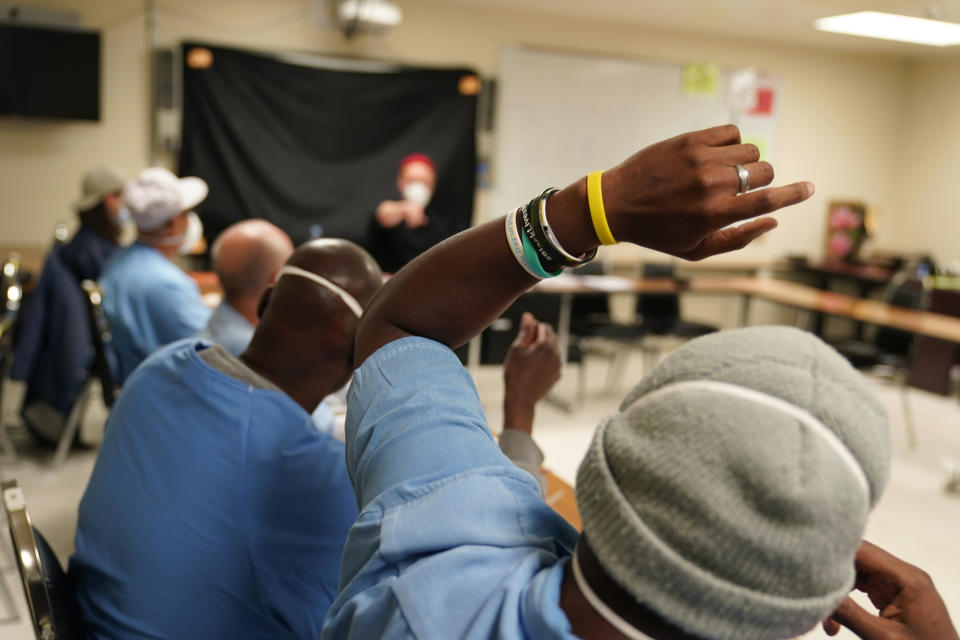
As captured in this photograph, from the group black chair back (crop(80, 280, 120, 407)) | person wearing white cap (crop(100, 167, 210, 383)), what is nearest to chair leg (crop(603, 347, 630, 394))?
person wearing white cap (crop(100, 167, 210, 383))

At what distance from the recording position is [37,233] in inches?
209

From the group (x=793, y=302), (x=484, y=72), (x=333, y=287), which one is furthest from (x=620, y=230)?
(x=484, y=72)

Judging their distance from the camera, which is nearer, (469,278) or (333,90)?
(469,278)

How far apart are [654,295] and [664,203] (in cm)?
518

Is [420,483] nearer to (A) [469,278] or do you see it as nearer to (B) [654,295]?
(A) [469,278]

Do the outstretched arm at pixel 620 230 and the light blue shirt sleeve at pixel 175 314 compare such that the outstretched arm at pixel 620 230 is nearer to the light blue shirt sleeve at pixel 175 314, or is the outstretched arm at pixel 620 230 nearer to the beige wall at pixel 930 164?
the light blue shirt sleeve at pixel 175 314

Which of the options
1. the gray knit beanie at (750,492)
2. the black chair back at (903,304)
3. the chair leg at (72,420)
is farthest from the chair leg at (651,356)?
the gray knit beanie at (750,492)

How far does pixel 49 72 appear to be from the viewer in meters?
4.96

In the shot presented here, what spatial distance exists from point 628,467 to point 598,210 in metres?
0.25

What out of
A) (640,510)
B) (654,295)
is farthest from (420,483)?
(654,295)

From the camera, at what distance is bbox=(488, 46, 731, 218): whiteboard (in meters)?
6.25

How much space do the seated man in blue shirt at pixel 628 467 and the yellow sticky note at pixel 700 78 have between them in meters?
6.54

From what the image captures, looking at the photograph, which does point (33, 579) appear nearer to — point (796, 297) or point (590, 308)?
point (590, 308)

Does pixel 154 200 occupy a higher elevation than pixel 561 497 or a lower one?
higher
